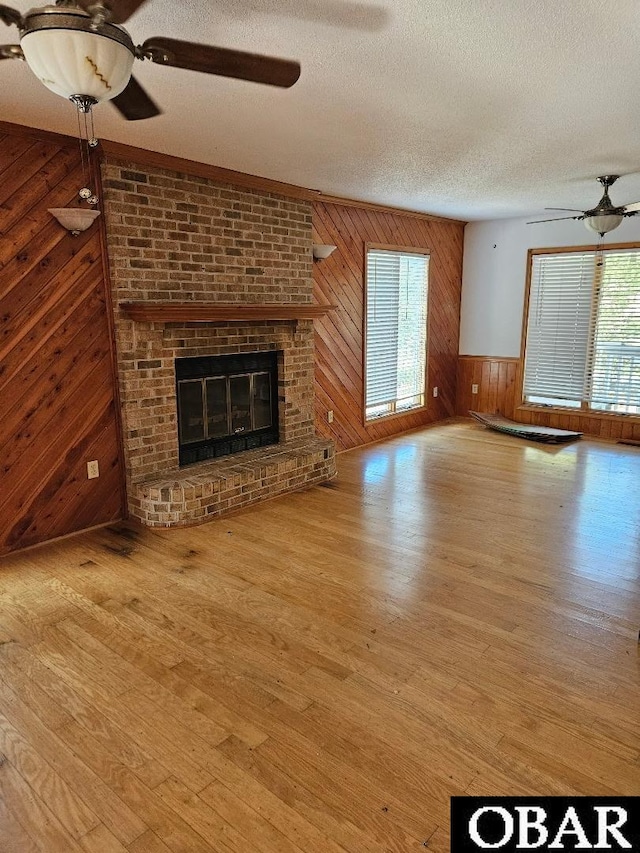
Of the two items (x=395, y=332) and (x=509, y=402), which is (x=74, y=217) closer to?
(x=395, y=332)

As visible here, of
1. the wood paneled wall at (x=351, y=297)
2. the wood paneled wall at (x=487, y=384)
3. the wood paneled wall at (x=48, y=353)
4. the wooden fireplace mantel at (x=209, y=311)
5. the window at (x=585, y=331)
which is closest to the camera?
the wood paneled wall at (x=48, y=353)

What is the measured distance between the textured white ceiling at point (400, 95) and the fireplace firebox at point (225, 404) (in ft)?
4.77

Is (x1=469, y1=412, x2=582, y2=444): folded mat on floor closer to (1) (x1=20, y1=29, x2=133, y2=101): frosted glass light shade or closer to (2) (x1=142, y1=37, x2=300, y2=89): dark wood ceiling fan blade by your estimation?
(2) (x1=142, y1=37, x2=300, y2=89): dark wood ceiling fan blade

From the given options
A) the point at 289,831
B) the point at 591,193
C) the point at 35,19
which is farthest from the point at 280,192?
the point at 289,831

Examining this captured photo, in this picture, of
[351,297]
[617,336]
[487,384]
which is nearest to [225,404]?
[351,297]

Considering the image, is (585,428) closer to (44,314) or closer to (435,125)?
(435,125)

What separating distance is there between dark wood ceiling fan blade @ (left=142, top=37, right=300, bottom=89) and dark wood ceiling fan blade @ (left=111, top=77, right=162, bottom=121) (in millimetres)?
308

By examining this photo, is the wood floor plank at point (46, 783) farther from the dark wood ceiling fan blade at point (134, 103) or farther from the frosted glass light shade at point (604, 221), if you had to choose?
the frosted glass light shade at point (604, 221)

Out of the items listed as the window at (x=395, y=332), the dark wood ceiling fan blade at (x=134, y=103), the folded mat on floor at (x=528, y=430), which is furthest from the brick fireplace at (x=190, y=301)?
the folded mat on floor at (x=528, y=430)

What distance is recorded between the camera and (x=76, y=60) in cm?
139

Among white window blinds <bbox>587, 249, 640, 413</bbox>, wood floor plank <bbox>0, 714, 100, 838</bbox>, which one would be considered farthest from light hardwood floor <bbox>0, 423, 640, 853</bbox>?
white window blinds <bbox>587, 249, 640, 413</bbox>

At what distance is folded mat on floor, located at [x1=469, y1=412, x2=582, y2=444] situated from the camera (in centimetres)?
618

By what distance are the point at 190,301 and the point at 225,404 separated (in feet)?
2.86

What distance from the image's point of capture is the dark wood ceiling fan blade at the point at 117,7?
1.33 meters
